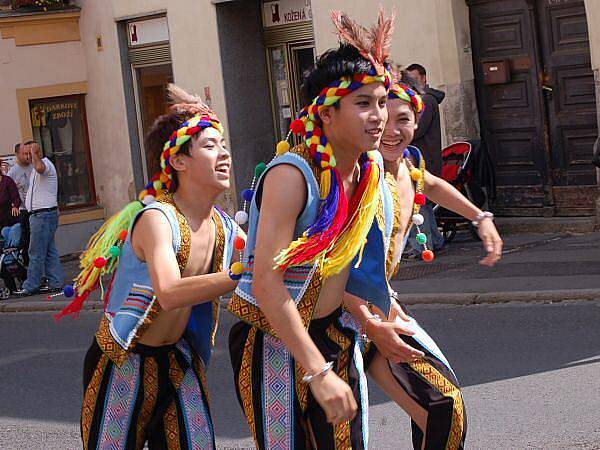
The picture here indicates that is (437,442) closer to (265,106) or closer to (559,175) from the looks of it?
(559,175)

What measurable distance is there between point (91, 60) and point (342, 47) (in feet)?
53.7

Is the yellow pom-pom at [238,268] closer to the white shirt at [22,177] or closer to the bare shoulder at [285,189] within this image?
the bare shoulder at [285,189]

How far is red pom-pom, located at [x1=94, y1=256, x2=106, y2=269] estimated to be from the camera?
4969mm

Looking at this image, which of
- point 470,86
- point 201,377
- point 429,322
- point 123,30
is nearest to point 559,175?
point 470,86

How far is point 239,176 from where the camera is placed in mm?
18156

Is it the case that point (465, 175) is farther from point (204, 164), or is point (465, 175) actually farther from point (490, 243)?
point (204, 164)

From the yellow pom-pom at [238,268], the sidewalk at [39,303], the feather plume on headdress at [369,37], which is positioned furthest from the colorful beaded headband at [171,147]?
the sidewalk at [39,303]

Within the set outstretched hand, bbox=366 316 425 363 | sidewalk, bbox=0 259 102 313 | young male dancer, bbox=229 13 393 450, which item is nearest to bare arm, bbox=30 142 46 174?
sidewalk, bbox=0 259 102 313

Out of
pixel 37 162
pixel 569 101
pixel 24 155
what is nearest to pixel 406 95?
pixel 569 101

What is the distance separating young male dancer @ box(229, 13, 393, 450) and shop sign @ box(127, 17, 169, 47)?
48.3 feet

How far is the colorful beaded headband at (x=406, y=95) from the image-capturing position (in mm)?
4949

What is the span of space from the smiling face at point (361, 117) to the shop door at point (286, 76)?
1325cm

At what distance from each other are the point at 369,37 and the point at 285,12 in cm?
1360

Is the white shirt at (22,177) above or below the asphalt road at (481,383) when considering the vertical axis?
above
